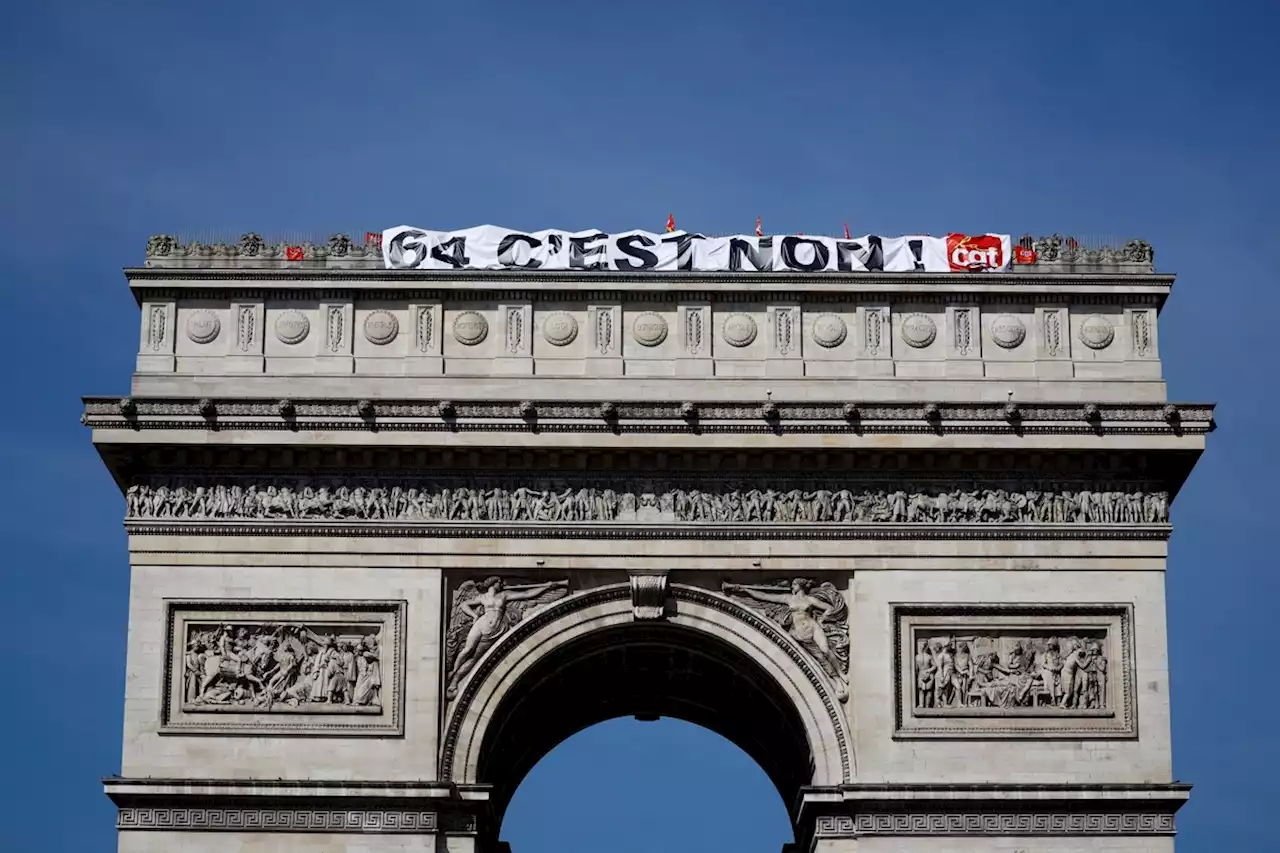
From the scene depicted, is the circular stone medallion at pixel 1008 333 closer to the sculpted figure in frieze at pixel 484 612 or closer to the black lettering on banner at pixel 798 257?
the black lettering on banner at pixel 798 257

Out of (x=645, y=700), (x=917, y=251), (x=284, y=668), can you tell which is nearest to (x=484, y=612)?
(x=284, y=668)

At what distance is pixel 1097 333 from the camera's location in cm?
6084

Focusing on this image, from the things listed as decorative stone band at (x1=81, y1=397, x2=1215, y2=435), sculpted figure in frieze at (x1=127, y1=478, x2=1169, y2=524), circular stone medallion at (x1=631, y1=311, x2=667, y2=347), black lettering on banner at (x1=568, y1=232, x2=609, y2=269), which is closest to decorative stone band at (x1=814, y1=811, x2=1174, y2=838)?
sculpted figure in frieze at (x1=127, y1=478, x2=1169, y2=524)

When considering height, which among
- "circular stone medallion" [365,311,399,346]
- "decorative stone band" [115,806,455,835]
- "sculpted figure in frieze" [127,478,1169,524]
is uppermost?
"circular stone medallion" [365,311,399,346]

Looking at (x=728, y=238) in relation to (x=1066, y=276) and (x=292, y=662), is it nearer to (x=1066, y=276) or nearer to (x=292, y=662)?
(x=1066, y=276)

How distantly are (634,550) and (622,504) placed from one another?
96 cm

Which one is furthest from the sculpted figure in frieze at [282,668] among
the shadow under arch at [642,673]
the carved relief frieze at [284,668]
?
the shadow under arch at [642,673]

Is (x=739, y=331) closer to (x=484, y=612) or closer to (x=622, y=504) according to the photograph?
(x=622, y=504)

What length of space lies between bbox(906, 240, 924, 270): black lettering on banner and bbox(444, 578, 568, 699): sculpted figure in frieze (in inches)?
376

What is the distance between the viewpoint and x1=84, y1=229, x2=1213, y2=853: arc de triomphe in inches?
2287

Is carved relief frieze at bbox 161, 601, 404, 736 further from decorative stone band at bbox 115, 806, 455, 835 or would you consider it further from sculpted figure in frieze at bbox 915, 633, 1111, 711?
sculpted figure in frieze at bbox 915, 633, 1111, 711

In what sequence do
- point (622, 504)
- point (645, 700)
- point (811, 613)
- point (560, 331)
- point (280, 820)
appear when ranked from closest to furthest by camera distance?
1. point (280, 820)
2. point (811, 613)
3. point (622, 504)
4. point (560, 331)
5. point (645, 700)

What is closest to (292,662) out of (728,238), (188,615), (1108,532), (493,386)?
(188,615)

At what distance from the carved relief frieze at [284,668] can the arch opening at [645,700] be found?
2438 millimetres
